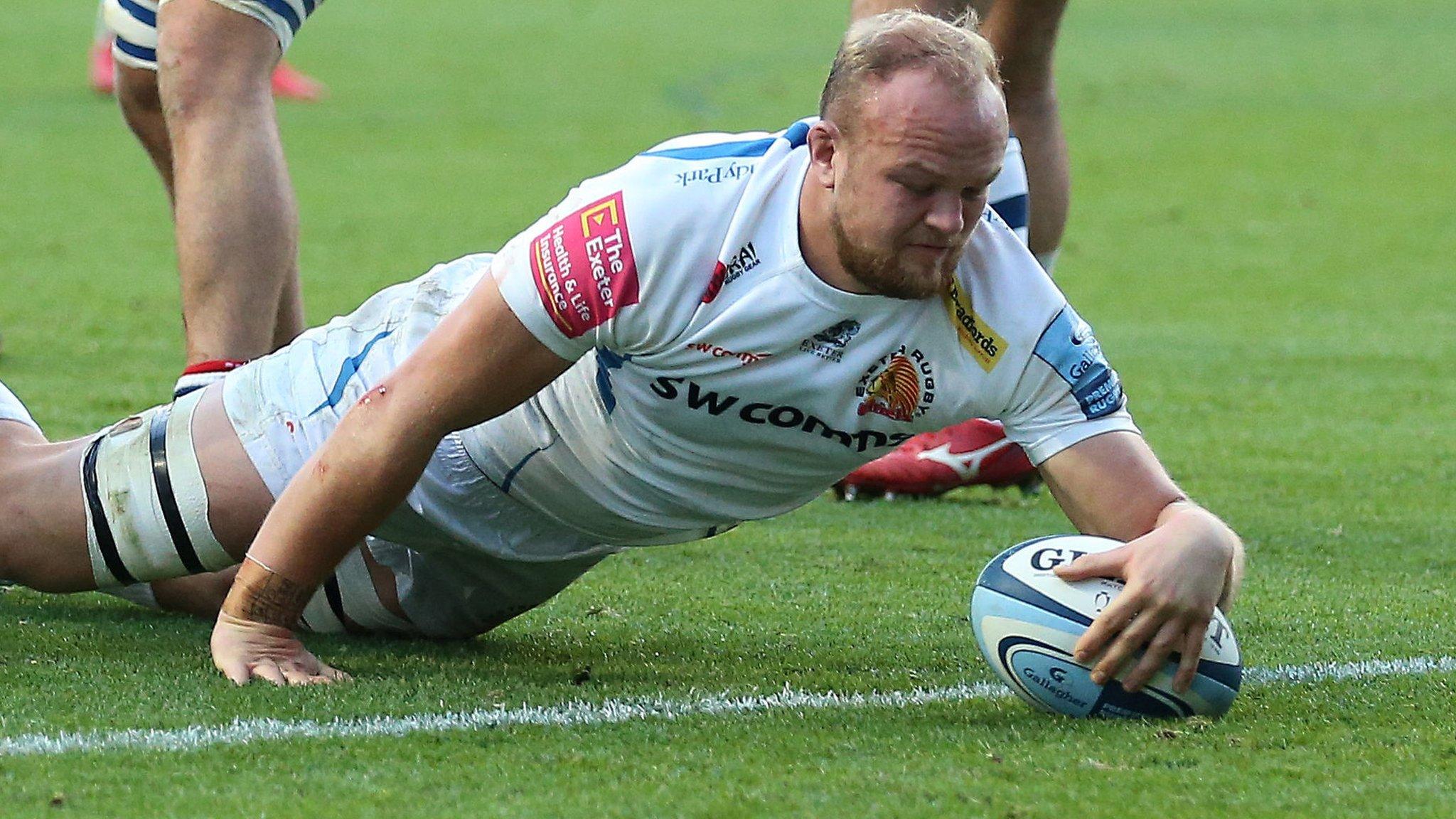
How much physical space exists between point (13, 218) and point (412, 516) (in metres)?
7.25

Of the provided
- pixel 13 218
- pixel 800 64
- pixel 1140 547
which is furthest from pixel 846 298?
pixel 800 64

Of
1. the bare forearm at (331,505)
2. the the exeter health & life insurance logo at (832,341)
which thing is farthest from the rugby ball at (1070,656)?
the bare forearm at (331,505)

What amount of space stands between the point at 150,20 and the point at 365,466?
1944mm

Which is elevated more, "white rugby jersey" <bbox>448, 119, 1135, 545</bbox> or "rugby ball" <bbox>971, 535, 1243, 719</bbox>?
"white rugby jersey" <bbox>448, 119, 1135, 545</bbox>

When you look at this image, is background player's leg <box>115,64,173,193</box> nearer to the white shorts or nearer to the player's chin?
the white shorts

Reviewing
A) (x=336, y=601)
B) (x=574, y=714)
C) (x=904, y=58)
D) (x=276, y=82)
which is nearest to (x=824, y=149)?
(x=904, y=58)

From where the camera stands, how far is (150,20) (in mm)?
4641

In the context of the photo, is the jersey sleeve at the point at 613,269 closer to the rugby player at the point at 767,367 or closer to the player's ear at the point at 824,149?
the rugby player at the point at 767,367

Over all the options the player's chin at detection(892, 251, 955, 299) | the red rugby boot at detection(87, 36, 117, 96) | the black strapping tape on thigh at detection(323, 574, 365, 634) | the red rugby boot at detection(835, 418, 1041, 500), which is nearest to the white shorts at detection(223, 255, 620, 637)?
the black strapping tape on thigh at detection(323, 574, 365, 634)

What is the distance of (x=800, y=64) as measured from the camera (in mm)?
18094

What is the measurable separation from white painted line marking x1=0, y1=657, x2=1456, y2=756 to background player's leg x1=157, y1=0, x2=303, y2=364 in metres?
1.52

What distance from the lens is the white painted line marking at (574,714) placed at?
9.20ft

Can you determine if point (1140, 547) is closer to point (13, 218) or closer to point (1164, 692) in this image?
point (1164, 692)

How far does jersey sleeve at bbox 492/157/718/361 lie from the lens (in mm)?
2957
